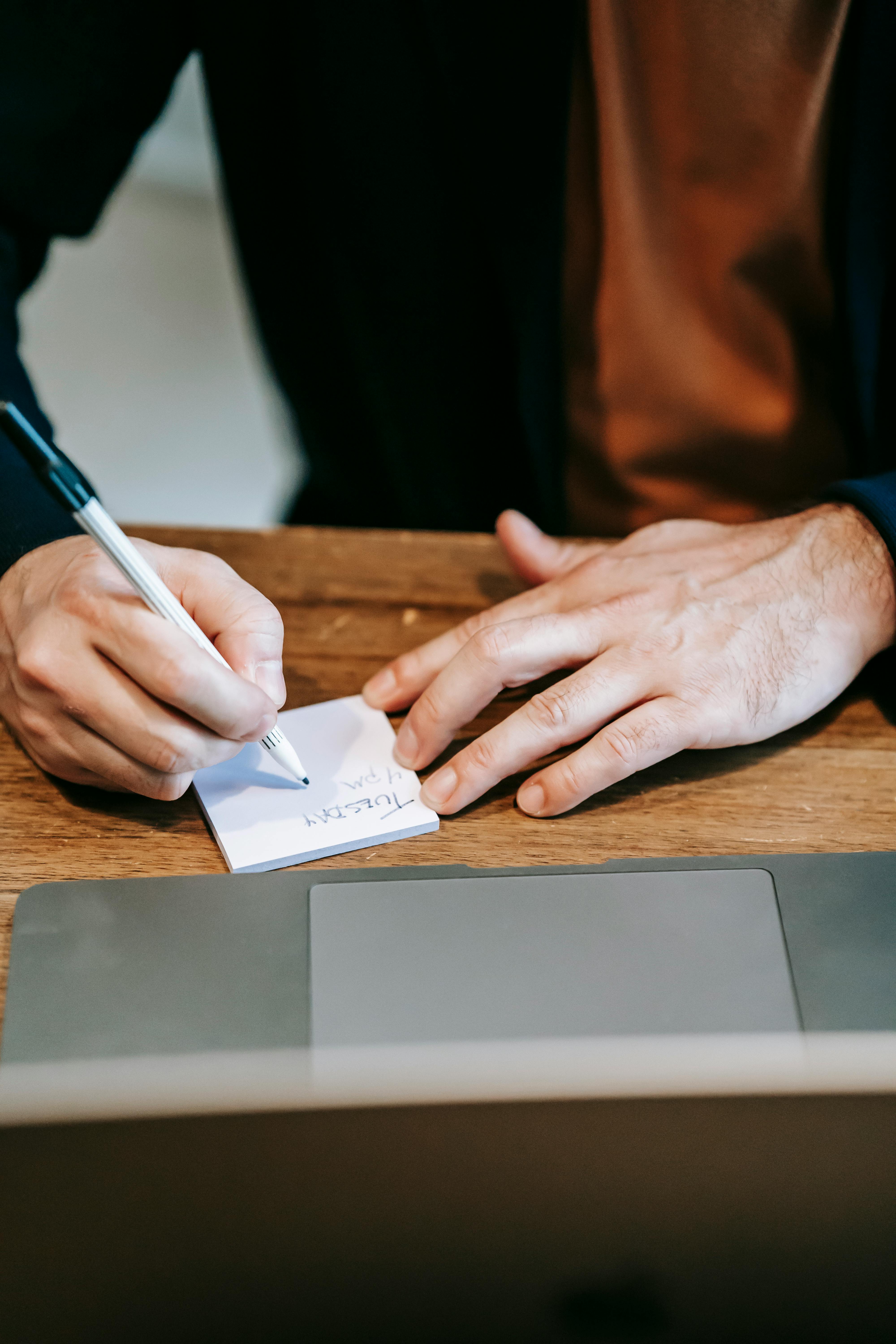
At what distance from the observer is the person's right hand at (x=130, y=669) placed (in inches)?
20.0

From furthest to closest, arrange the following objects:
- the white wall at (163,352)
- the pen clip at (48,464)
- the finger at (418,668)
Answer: the white wall at (163,352) < the finger at (418,668) < the pen clip at (48,464)

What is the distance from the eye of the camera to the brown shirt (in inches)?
32.1

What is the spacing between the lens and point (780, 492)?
1.00 metres

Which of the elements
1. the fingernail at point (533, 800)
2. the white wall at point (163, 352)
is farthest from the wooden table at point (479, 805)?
the white wall at point (163, 352)

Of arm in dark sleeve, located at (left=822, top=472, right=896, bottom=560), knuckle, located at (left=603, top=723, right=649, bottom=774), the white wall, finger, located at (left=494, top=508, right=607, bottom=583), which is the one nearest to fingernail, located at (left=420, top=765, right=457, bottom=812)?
knuckle, located at (left=603, top=723, right=649, bottom=774)

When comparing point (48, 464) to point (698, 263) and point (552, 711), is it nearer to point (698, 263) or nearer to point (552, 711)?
point (552, 711)

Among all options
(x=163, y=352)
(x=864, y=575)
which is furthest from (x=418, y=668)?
(x=163, y=352)

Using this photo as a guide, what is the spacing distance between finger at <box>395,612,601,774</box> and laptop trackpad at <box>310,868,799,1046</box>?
4.6 inches

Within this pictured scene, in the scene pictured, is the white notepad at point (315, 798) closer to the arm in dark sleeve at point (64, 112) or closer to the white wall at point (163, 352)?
the arm in dark sleeve at point (64, 112)

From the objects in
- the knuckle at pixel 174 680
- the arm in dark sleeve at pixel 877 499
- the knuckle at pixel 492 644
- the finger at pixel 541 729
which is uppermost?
the knuckle at pixel 174 680

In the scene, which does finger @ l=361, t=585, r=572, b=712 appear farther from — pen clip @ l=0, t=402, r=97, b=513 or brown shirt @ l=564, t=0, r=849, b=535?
brown shirt @ l=564, t=0, r=849, b=535

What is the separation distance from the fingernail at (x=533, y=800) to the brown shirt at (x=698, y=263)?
0.44 meters

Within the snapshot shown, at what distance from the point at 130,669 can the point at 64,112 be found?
66cm

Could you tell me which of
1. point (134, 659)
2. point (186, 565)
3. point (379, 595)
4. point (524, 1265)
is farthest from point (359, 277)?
point (524, 1265)
